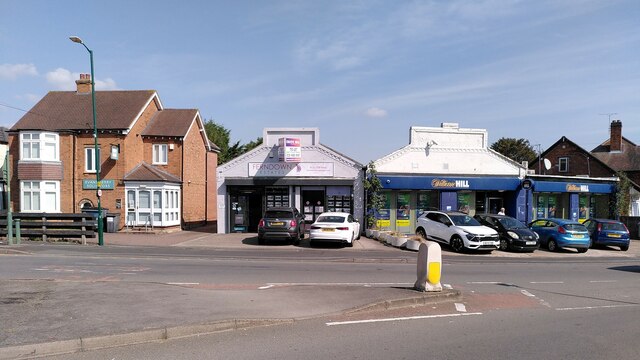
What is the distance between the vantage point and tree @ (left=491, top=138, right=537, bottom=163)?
6719 cm

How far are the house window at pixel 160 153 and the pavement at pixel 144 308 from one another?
2133cm

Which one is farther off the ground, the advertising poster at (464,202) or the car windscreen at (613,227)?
the advertising poster at (464,202)

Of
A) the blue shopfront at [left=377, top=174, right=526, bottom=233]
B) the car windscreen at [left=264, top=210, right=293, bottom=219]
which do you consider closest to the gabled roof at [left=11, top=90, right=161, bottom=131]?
the car windscreen at [left=264, top=210, right=293, bottom=219]

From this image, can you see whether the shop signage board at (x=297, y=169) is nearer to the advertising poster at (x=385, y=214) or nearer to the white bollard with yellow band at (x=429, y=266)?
the advertising poster at (x=385, y=214)

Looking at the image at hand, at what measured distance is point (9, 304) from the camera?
7383mm

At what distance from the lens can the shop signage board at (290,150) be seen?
84.0ft

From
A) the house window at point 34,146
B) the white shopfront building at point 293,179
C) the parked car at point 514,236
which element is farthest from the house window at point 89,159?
the parked car at point 514,236

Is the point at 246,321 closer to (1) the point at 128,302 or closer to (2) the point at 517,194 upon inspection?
(1) the point at 128,302

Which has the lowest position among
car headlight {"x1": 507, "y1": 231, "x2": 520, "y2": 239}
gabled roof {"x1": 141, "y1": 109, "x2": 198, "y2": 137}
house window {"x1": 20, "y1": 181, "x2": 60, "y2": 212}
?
car headlight {"x1": 507, "y1": 231, "x2": 520, "y2": 239}

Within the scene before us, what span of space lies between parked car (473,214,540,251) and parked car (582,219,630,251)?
4.59 metres

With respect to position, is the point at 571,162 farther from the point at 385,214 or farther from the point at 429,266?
the point at 429,266

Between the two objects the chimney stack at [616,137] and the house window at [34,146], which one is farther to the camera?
the chimney stack at [616,137]

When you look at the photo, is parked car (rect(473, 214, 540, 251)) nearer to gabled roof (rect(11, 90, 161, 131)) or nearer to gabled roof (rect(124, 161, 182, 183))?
gabled roof (rect(124, 161, 182, 183))

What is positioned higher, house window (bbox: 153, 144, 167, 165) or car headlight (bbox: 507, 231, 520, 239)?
house window (bbox: 153, 144, 167, 165)
